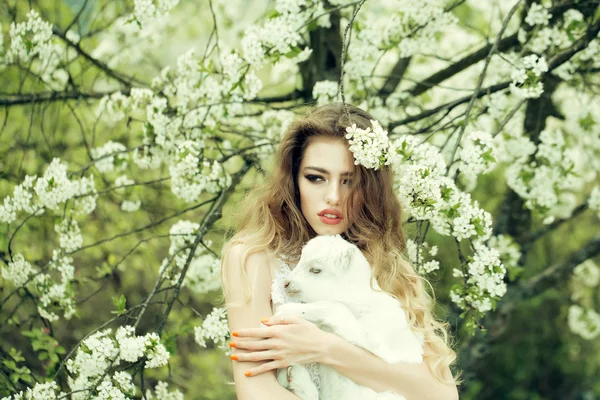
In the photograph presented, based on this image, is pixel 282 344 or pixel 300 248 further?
pixel 300 248

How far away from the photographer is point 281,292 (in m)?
2.93

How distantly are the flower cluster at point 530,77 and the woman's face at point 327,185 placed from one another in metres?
0.91

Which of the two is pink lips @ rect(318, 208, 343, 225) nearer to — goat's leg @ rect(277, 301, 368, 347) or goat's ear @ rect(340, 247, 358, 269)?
goat's ear @ rect(340, 247, 358, 269)

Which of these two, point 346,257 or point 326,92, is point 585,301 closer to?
point 326,92

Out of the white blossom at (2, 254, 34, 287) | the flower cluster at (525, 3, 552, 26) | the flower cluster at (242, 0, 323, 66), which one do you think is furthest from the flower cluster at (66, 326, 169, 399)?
the flower cluster at (525, 3, 552, 26)

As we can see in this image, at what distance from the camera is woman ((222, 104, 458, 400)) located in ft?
8.84

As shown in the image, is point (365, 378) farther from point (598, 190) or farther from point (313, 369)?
point (598, 190)

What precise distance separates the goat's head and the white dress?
0.36ft

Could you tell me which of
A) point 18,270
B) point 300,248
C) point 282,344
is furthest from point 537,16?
point 18,270

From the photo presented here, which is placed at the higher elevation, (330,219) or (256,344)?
(330,219)

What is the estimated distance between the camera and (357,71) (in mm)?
4238

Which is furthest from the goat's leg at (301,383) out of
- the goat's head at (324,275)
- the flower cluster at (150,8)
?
the flower cluster at (150,8)

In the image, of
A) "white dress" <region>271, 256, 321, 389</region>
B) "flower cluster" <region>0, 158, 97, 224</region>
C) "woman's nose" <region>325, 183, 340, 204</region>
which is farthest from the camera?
"flower cluster" <region>0, 158, 97, 224</region>

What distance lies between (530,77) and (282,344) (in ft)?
5.67
